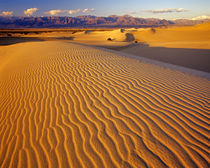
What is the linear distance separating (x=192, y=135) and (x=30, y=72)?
6.45 metres

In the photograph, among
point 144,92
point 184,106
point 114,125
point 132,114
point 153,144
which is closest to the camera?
point 153,144

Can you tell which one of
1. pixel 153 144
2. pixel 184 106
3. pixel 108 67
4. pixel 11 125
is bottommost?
pixel 11 125

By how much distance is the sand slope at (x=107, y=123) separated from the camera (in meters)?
2.09

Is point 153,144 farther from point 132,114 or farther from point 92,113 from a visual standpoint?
point 92,113

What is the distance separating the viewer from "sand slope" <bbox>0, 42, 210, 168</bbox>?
2086mm

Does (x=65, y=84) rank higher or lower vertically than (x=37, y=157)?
higher

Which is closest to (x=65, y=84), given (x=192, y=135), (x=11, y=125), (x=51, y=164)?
(x=11, y=125)

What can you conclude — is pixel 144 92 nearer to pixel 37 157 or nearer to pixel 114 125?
pixel 114 125

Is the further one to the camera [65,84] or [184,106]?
[65,84]

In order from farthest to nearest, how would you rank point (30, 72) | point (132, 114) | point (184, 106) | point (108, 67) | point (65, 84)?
point (30, 72) → point (108, 67) → point (65, 84) → point (184, 106) → point (132, 114)

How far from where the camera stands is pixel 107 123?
2721 mm

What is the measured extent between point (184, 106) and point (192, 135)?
0.92 metres

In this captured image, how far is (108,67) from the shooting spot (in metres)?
5.92

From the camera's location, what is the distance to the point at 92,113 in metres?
3.06
